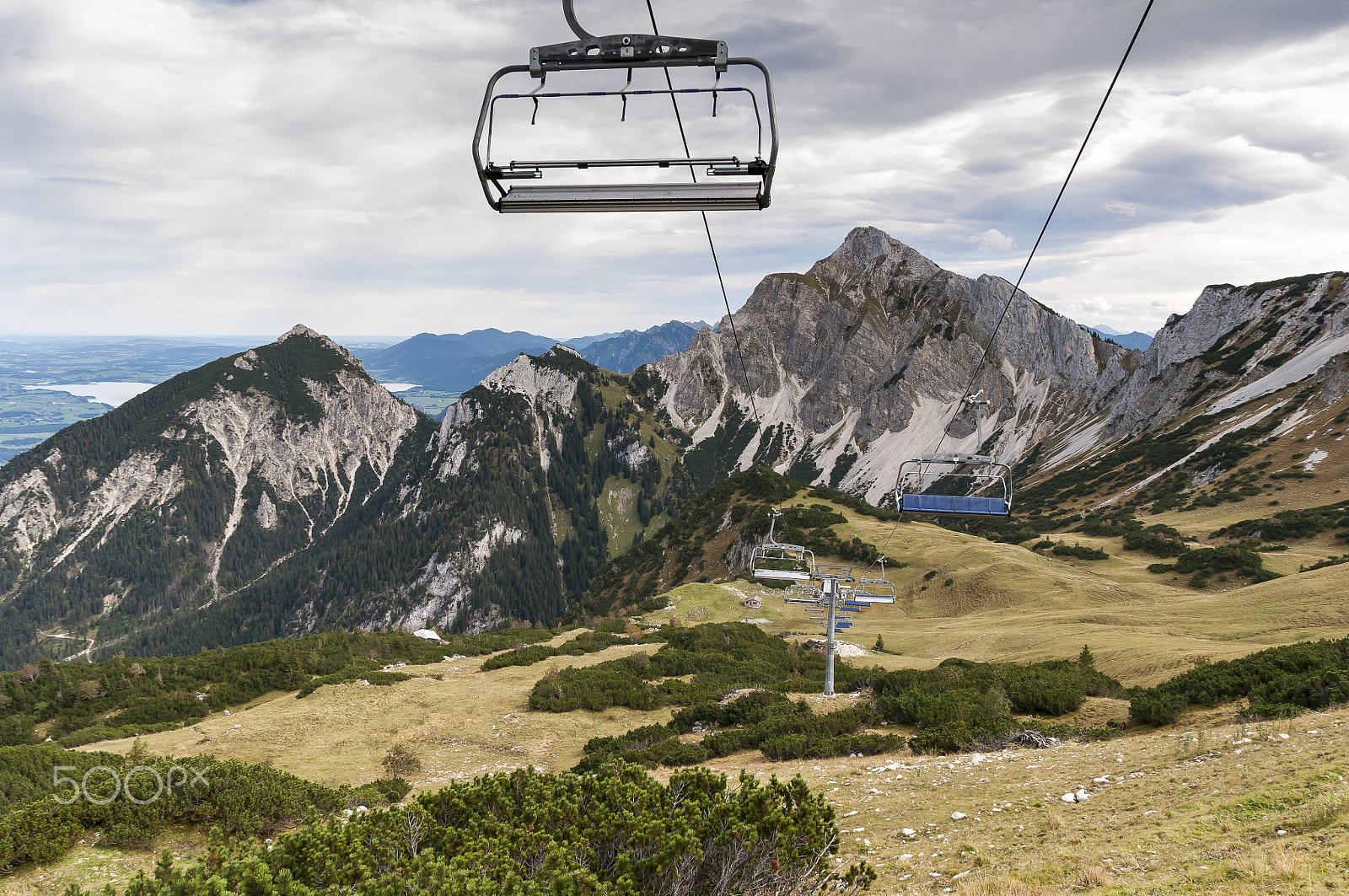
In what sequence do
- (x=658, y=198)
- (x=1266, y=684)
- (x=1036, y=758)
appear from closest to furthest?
(x=658, y=198) < (x=1036, y=758) < (x=1266, y=684)

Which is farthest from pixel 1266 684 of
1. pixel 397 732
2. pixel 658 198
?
pixel 397 732

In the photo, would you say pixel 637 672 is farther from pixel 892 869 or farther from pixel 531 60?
pixel 531 60

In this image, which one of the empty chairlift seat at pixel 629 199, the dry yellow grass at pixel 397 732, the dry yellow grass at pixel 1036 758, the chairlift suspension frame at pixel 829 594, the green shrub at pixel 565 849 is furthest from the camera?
the chairlift suspension frame at pixel 829 594

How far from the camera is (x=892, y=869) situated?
11.2 metres

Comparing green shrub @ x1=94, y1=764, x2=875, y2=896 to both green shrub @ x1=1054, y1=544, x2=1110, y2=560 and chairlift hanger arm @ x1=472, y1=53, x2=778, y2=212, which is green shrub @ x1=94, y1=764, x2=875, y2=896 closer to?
chairlift hanger arm @ x1=472, y1=53, x2=778, y2=212

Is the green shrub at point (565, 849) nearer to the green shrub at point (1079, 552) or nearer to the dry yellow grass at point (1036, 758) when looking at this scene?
the dry yellow grass at point (1036, 758)

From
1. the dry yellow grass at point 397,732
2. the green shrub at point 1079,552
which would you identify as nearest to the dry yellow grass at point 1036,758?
the dry yellow grass at point 397,732

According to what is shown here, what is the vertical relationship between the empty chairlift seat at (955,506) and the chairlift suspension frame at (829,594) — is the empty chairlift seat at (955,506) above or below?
above

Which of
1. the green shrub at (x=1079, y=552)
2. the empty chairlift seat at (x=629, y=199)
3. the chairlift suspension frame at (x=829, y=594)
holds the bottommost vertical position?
the green shrub at (x=1079, y=552)

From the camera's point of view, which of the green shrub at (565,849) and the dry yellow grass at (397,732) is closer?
the green shrub at (565,849)

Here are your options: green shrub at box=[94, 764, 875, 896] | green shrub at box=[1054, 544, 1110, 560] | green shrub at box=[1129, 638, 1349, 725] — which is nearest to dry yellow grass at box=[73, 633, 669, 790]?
green shrub at box=[94, 764, 875, 896]

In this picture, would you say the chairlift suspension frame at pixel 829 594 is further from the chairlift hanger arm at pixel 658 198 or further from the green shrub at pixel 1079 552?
the green shrub at pixel 1079 552

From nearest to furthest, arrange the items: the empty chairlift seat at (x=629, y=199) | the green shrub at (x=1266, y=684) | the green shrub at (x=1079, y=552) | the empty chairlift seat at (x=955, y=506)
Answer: the empty chairlift seat at (x=629, y=199) < the green shrub at (x=1266, y=684) < the empty chairlift seat at (x=955, y=506) < the green shrub at (x=1079, y=552)

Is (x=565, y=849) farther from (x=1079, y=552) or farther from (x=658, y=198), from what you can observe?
(x=1079, y=552)
